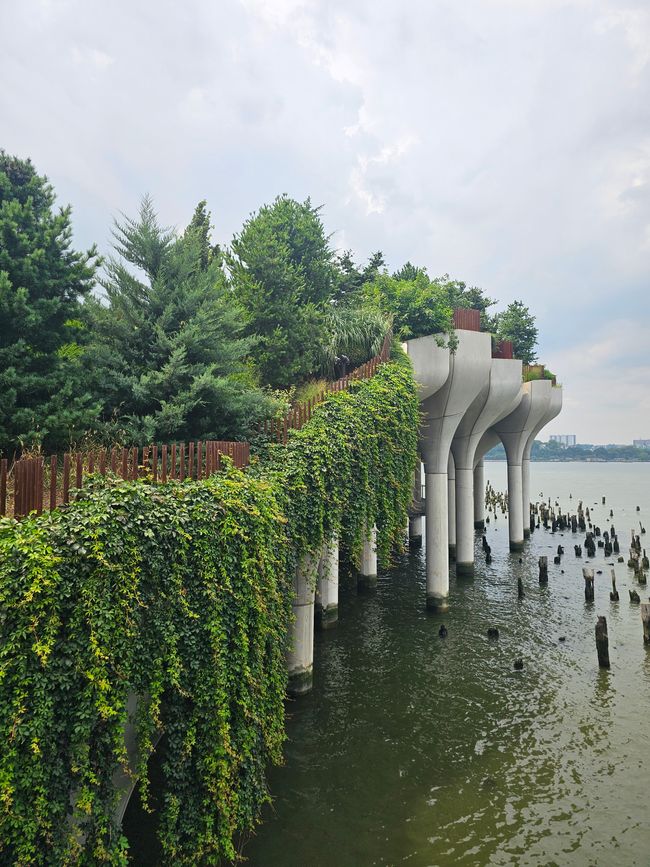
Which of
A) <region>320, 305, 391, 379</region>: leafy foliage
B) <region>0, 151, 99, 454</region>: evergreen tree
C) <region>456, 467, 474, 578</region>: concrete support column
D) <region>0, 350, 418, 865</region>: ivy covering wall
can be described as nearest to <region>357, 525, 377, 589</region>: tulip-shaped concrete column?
<region>456, 467, 474, 578</region>: concrete support column

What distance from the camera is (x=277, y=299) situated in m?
20.7

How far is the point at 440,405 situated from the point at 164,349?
37.9 feet

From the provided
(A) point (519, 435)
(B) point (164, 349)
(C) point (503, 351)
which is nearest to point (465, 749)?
(B) point (164, 349)

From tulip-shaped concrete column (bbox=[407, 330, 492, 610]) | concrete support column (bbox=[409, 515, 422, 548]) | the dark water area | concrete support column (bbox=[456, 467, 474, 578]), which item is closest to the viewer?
the dark water area

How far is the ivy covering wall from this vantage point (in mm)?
5086

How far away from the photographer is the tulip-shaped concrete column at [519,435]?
33156mm

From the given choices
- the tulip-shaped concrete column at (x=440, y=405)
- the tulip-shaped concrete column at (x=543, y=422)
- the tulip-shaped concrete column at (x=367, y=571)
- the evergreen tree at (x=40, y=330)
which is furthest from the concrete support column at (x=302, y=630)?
the tulip-shaped concrete column at (x=543, y=422)

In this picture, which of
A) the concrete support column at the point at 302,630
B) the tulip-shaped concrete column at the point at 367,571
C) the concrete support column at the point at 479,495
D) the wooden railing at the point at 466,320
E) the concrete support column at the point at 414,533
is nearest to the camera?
the concrete support column at the point at 302,630

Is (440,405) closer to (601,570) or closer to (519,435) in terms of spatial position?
(519,435)

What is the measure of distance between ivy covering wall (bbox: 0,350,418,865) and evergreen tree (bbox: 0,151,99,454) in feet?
17.8

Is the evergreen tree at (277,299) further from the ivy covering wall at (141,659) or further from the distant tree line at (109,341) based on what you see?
the ivy covering wall at (141,659)

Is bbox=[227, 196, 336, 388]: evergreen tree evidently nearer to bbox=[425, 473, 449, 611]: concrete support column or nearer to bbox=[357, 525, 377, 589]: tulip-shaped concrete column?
bbox=[425, 473, 449, 611]: concrete support column

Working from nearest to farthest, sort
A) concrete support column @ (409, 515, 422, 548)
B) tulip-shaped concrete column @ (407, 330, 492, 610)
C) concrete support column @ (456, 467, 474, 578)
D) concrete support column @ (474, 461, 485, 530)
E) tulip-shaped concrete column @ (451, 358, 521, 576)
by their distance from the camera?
tulip-shaped concrete column @ (407, 330, 492, 610) < tulip-shaped concrete column @ (451, 358, 521, 576) < concrete support column @ (456, 467, 474, 578) < concrete support column @ (409, 515, 422, 548) < concrete support column @ (474, 461, 485, 530)

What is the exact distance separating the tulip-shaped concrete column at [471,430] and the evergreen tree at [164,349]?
45.5 feet
